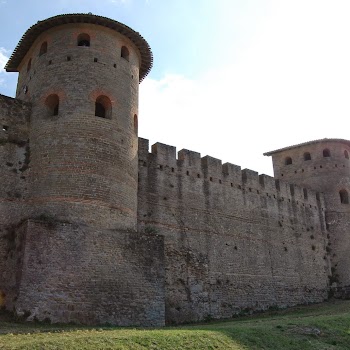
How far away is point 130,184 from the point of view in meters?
15.1

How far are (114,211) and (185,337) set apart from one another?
513 centimetres

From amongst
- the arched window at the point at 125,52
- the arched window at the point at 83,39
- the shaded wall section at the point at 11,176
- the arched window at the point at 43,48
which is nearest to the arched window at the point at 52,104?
the shaded wall section at the point at 11,176

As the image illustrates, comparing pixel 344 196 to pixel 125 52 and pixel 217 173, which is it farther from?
pixel 125 52

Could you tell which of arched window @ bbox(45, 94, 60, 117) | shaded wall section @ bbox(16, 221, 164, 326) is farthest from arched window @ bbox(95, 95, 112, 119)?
shaded wall section @ bbox(16, 221, 164, 326)

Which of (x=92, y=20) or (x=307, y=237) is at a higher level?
(x=92, y=20)

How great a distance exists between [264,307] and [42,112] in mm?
11282

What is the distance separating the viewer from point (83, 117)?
1453 centimetres

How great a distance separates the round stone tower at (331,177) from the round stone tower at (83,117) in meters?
11.6

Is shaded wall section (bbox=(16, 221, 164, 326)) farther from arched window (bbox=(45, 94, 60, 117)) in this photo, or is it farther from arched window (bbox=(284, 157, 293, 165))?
arched window (bbox=(284, 157, 293, 165))

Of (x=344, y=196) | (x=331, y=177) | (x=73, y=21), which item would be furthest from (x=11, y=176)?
(x=344, y=196)

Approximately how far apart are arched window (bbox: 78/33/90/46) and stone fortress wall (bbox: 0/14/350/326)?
5cm

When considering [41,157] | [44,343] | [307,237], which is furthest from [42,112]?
[307,237]

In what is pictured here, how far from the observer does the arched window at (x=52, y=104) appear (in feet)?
49.4

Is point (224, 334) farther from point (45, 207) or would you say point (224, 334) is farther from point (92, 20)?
point (92, 20)
